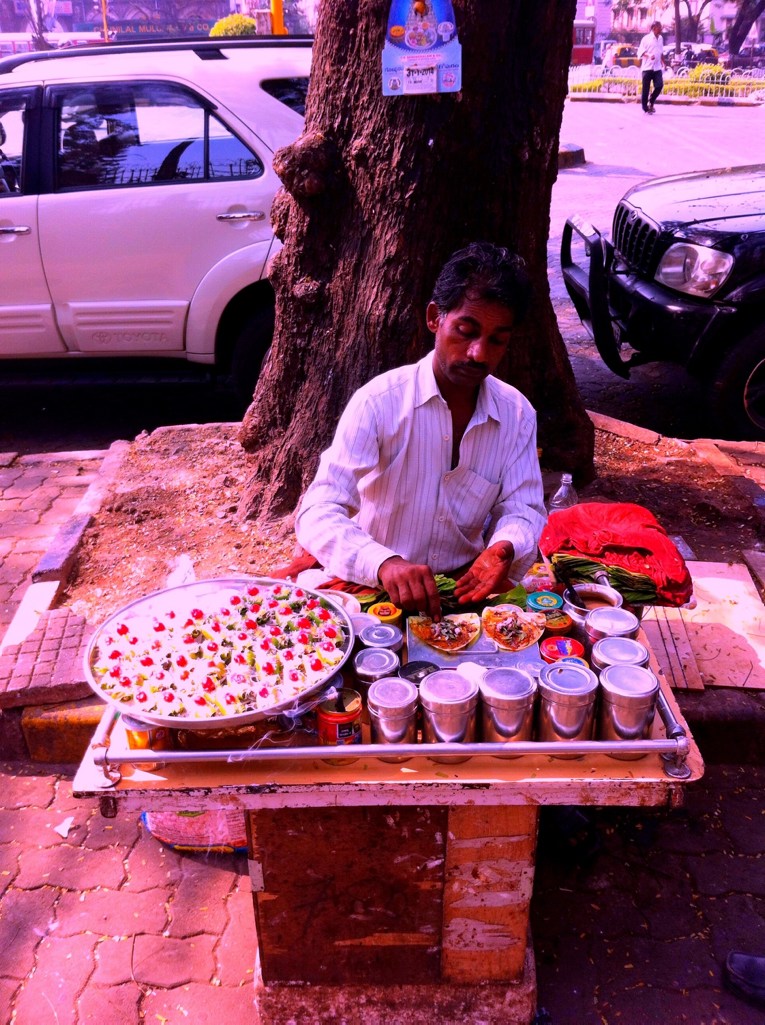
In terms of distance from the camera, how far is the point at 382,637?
77.5 inches

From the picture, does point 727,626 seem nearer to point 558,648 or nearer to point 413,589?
point 558,648

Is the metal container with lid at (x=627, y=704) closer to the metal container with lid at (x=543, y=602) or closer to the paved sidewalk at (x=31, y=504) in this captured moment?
the metal container with lid at (x=543, y=602)

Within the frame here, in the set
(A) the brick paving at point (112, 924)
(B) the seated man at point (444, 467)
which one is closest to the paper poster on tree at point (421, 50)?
(B) the seated man at point (444, 467)

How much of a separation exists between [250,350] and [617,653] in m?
3.89

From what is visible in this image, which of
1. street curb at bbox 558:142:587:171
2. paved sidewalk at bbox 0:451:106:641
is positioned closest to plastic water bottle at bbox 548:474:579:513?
paved sidewalk at bbox 0:451:106:641

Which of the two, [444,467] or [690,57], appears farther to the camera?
[690,57]

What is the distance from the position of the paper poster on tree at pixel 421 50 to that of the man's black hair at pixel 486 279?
1.54 m

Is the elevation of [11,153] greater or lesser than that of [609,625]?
greater

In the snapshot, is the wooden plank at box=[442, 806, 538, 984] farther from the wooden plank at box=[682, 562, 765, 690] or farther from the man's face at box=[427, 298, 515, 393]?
the wooden plank at box=[682, 562, 765, 690]

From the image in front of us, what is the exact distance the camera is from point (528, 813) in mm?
1898

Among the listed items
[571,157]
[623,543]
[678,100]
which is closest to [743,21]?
[678,100]

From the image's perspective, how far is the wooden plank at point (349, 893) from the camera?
196cm

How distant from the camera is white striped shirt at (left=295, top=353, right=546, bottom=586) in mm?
2369

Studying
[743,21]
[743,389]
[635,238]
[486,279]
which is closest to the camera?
[486,279]
